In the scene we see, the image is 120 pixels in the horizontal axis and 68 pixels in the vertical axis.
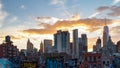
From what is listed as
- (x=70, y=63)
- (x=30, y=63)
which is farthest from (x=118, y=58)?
(x=30, y=63)

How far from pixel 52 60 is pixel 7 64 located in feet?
62.4

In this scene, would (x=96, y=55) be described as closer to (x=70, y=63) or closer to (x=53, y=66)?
(x=53, y=66)

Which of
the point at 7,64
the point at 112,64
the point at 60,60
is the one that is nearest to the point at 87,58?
the point at 60,60

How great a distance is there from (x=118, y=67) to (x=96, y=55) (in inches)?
1889

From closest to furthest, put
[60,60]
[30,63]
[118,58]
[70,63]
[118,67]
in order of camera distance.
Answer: [30,63] → [60,60] → [70,63] → [118,67] → [118,58]

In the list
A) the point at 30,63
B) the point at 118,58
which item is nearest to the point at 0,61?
the point at 30,63

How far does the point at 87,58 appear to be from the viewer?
137125mm

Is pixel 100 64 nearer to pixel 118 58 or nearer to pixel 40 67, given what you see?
pixel 40 67

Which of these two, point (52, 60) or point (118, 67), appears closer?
point (52, 60)

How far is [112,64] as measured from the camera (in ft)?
591

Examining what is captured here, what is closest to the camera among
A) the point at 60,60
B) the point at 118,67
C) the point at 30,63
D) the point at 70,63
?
the point at 30,63

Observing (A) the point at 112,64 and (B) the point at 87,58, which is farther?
(A) the point at 112,64

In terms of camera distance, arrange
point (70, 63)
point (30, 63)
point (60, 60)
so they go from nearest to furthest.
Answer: point (30, 63), point (60, 60), point (70, 63)

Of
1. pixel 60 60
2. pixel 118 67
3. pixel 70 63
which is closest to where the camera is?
pixel 60 60
